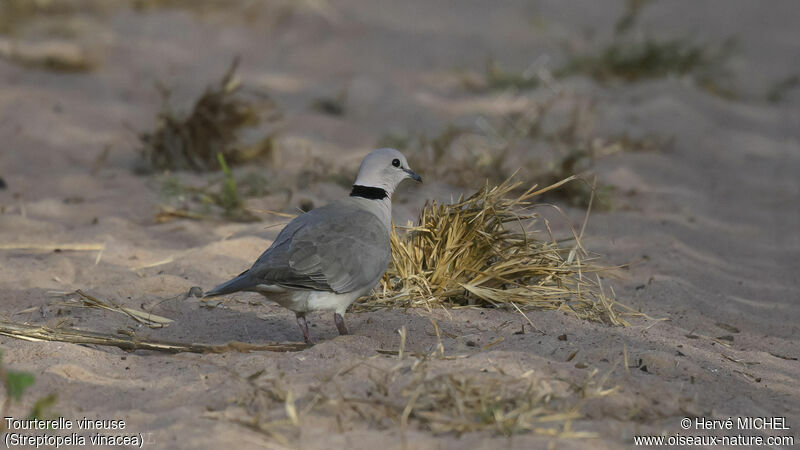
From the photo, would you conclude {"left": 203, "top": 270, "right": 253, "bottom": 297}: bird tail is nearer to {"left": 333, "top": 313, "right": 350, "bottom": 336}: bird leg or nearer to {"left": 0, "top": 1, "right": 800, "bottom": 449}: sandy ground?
{"left": 0, "top": 1, "right": 800, "bottom": 449}: sandy ground

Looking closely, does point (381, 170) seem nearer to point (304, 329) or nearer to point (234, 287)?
point (304, 329)

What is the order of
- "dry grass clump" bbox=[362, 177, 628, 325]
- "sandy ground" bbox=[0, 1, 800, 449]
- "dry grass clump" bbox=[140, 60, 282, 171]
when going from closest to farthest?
1. "sandy ground" bbox=[0, 1, 800, 449]
2. "dry grass clump" bbox=[362, 177, 628, 325]
3. "dry grass clump" bbox=[140, 60, 282, 171]

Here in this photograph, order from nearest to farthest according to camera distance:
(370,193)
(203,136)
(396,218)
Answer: (370,193)
(396,218)
(203,136)

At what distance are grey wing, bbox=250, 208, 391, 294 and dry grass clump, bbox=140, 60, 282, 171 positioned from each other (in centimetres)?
278

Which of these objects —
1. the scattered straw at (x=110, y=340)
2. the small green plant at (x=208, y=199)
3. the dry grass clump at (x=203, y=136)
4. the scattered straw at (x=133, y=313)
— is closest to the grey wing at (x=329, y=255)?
the scattered straw at (x=110, y=340)

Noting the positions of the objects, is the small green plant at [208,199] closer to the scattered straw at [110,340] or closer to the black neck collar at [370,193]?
the black neck collar at [370,193]

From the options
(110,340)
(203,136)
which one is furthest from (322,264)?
(203,136)

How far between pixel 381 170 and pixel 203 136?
8.65 ft

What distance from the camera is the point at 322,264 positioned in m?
3.73

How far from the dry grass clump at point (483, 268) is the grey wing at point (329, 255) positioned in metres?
0.38

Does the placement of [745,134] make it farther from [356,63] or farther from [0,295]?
[0,295]

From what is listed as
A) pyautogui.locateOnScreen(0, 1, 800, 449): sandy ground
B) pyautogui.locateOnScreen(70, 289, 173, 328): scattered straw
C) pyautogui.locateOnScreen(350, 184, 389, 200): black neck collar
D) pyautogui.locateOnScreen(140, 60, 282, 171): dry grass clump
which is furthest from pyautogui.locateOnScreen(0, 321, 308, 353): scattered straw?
pyautogui.locateOnScreen(140, 60, 282, 171): dry grass clump

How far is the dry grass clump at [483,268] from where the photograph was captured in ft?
13.7

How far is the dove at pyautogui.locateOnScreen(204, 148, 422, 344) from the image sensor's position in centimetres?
364
